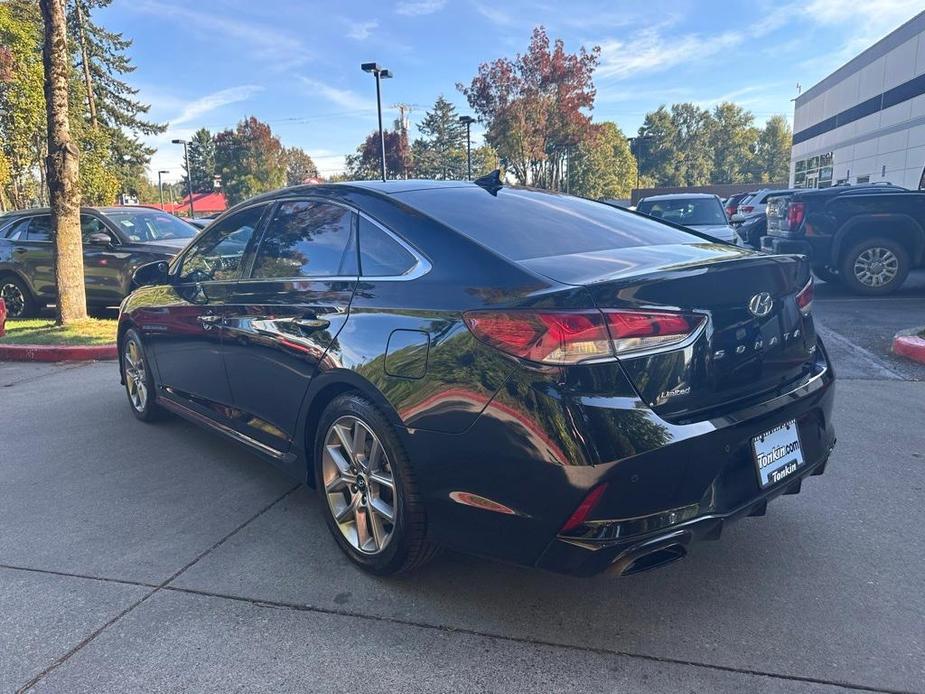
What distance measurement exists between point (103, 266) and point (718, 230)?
9.20 m

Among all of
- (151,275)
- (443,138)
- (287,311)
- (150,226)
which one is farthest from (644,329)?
(443,138)

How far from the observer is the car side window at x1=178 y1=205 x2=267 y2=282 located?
396cm

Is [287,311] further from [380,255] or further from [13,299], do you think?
[13,299]

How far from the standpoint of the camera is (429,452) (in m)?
2.56

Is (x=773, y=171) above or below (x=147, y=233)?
above

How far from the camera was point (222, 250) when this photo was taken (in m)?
4.20

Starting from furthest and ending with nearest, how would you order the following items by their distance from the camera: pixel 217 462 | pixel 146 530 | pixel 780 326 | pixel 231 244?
pixel 217 462
pixel 231 244
pixel 146 530
pixel 780 326

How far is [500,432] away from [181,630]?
1.46 metres

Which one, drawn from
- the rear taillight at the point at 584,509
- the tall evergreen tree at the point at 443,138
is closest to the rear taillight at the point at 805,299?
the rear taillight at the point at 584,509

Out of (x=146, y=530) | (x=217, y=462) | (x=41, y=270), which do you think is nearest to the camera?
(x=146, y=530)

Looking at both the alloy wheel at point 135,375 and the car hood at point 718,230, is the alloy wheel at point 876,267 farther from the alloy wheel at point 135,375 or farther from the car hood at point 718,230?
the alloy wheel at point 135,375

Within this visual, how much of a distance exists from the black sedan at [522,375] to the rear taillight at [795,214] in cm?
798

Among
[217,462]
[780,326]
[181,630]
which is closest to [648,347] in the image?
[780,326]

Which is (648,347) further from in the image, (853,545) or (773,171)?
(773,171)
